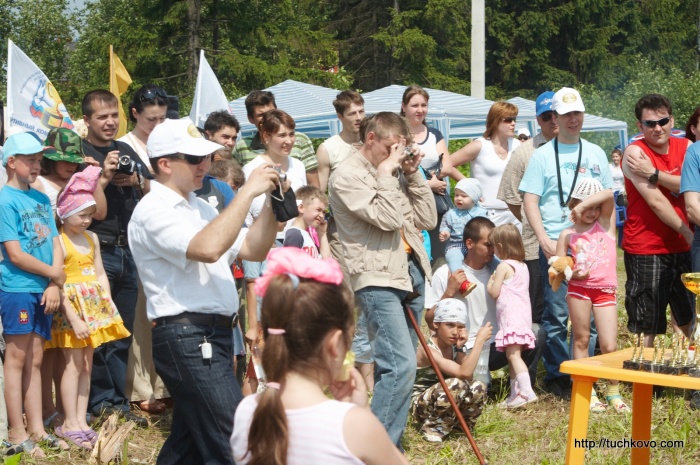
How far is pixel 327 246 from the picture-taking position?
6.73 m

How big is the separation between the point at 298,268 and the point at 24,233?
303cm

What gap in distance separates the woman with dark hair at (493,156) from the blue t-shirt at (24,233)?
3.74 metres

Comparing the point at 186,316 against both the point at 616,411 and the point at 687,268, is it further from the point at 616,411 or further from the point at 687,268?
the point at 687,268

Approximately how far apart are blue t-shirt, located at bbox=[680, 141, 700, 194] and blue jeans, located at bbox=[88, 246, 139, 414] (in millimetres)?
3566

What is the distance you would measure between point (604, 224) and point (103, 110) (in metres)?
3.31

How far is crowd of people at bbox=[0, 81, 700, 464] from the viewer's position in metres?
2.83

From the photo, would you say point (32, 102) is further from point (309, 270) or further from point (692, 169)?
point (309, 270)

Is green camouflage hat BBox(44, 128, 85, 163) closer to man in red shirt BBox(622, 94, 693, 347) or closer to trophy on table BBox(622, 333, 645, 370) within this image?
trophy on table BBox(622, 333, 645, 370)

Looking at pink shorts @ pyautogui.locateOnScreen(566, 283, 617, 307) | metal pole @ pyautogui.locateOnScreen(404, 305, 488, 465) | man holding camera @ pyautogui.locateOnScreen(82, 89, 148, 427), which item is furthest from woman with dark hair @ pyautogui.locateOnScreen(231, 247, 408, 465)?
pink shorts @ pyautogui.locateOnScreen(566, 283, 617, 307)

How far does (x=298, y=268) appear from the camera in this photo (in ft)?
8.95

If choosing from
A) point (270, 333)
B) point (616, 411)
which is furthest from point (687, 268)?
point (270, 333)

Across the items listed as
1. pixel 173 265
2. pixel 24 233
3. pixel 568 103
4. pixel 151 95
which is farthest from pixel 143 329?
pixel 568 103

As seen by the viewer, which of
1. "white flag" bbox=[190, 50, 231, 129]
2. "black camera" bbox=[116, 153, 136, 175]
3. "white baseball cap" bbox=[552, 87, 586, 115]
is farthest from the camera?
"white flag" bbox=[190, 50, 231, 129]

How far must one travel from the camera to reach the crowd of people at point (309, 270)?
9.27 ft
